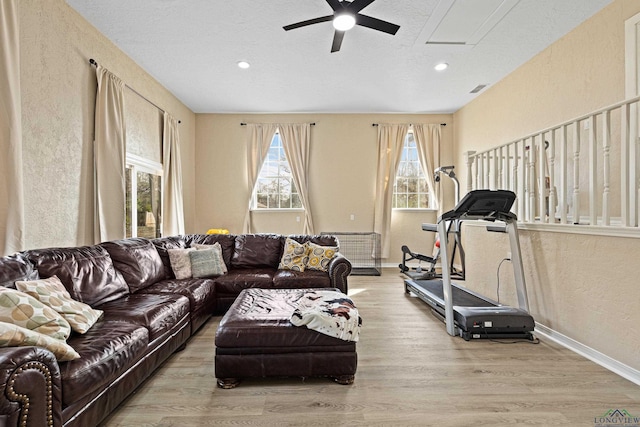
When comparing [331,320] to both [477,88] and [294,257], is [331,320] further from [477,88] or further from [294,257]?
Result: [477,88]

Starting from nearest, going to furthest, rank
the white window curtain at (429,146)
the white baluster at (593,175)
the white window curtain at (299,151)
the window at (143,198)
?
the white baluster at (593,175)
the window at (143,198)
the white window curtain at (299,151)
the white window curtain at (429,146)

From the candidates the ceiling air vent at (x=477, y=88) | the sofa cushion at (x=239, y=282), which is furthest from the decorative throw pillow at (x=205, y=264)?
the ceiling air vent at (x=477, y=88)

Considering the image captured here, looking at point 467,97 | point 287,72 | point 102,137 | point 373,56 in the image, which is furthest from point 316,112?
point 102,137

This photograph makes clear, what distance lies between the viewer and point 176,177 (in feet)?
17.5

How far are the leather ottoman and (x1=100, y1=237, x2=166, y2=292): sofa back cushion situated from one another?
54.8 inches

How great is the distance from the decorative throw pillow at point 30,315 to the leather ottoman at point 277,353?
889 mm

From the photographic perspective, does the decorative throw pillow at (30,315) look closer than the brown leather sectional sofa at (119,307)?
No

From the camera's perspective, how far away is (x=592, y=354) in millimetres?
2525

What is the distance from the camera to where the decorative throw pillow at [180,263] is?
3.62 meters

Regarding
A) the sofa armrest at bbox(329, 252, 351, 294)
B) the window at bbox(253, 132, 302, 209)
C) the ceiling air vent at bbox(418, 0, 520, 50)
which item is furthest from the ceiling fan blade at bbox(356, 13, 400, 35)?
the window at bbox(253, 132, 302, 209)

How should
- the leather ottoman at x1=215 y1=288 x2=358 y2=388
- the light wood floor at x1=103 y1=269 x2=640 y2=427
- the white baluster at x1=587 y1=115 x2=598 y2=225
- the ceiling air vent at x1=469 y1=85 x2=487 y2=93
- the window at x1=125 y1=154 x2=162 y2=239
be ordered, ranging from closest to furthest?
the light wood floor at x1=103 y1=269 x2=640 y2=427, the leather ottoman at x1=215 y1=288 x2=358 y2=388, the white baluster at x1=587 y1=115 x2=598 y2=225, the window at x1=125 y1=154 x2=162 y2=239, the ceiling air vent at x1=469 y1=85 x2=487 y2=93

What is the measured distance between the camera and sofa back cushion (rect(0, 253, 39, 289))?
6.24ft

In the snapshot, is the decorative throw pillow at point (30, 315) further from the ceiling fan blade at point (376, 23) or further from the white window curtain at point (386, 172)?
the white window curtain at point (386, 172)

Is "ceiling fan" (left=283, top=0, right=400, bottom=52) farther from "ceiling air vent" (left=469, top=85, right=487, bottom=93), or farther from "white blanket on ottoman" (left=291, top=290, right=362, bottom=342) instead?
"ceiling air vent" (left=469, top=85, right=487, bottom=93)
